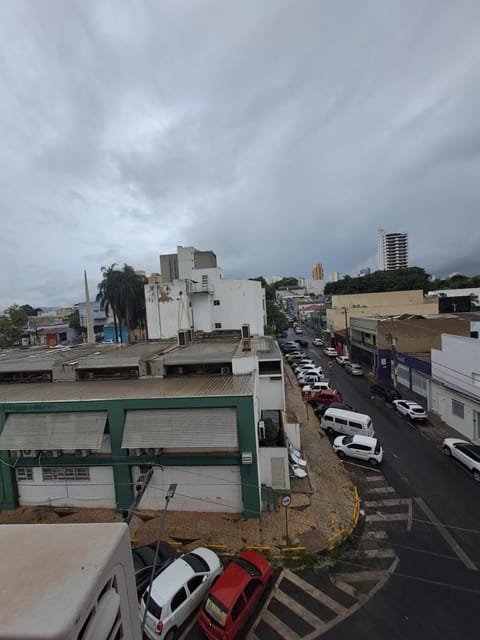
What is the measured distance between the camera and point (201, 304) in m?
30.1

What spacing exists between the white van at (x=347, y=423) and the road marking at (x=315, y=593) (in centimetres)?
959

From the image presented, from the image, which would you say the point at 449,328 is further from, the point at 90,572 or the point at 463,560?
the point at 90,572

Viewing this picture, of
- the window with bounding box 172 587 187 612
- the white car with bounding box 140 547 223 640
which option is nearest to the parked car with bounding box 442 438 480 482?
the white car with bounding box 140 547 223 640

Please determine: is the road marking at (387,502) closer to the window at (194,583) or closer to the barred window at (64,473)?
the window at (194,583)

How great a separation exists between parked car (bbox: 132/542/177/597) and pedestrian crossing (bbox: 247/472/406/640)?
2.90 metres

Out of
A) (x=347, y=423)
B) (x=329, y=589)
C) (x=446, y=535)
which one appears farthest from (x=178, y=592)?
(x=347, y=423)

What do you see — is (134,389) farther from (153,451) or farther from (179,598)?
(179,598)

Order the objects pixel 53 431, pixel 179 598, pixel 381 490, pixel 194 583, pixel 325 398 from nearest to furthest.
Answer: pixel 179 598, pixel 194 583, pixel 53 431, pixel 381 490, pixel 325 398

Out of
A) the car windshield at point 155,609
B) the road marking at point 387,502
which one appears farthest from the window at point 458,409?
the car windshield at point 155,609

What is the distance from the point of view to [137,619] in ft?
8.90

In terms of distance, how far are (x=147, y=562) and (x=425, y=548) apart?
895 cm

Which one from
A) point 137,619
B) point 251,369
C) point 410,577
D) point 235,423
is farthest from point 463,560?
point 137,619

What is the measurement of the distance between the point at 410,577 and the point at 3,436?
14958 mm

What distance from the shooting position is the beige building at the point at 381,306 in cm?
4391
